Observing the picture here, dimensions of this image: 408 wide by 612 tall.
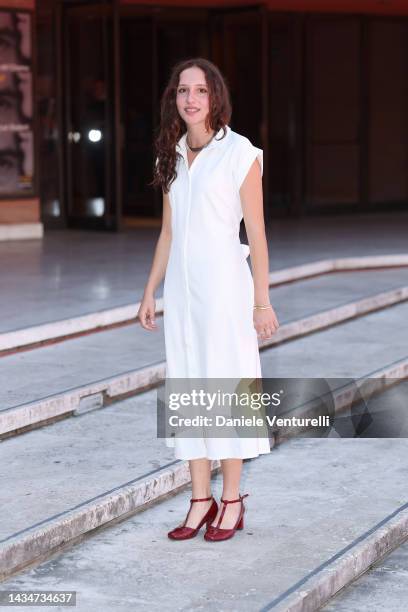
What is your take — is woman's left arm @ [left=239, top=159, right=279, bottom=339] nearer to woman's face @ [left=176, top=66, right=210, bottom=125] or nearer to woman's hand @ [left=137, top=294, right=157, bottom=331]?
woman's face @ [left=176, top=66, right=210, bottom=125]

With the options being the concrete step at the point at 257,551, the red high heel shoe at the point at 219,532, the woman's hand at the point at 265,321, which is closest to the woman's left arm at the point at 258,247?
the woman's hand at the point at 265,321

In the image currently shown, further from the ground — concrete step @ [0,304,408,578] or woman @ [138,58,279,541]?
woman @ [138,58,279,541]

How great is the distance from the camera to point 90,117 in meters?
13.9

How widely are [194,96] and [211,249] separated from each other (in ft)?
1.74

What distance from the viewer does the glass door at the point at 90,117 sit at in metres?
13.3

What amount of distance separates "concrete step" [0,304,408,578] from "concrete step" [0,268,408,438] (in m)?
0.09

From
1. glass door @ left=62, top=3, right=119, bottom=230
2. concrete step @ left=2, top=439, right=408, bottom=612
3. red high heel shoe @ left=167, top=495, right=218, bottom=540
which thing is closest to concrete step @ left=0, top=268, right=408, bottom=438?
concrete step @ left=2, top=439, right=408, bottom=612

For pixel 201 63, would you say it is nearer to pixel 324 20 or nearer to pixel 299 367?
pixel 299 367

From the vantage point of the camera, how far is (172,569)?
3.97 m

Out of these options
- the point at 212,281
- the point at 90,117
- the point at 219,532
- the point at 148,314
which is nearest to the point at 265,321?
the point at 212,281

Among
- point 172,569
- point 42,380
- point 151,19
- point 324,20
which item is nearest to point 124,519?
point 172,569

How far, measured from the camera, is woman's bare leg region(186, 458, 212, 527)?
13.7 feet

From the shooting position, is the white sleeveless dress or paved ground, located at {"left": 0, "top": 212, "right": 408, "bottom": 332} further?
paved ground, located at {"left": 0, "top": 212, "right": 408, "bottom": 332}

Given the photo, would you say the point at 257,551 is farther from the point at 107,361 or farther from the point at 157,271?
the point at 107,361
